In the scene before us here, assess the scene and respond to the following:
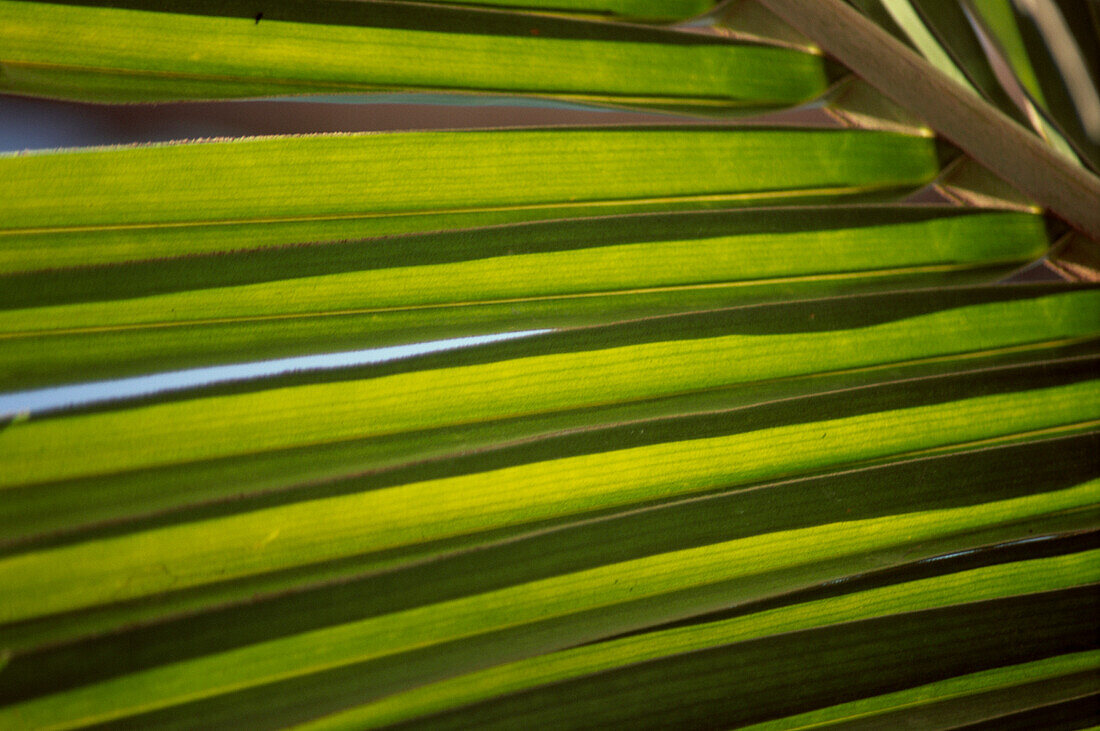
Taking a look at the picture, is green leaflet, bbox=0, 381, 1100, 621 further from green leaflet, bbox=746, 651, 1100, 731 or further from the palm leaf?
green leaflet, bbox=746, 651, 1100, 731

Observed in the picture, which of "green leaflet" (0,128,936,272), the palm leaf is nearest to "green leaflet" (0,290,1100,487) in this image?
the palm leaf

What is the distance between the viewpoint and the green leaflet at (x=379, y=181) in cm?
58

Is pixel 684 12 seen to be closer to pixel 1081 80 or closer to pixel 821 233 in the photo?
pixel 821 233

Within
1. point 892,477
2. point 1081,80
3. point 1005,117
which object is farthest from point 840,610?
point 1081,80

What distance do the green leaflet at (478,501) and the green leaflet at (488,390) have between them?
59mm

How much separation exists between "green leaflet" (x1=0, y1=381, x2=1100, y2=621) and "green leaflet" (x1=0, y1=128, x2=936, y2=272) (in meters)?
0.24

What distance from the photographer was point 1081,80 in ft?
2.69

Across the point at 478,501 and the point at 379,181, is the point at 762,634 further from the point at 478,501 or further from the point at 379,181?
the point at 379,181

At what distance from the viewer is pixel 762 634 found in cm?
70

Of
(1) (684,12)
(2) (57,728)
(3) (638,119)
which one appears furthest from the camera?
(3) (638,119)

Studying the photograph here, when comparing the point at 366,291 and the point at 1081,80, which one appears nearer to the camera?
the point at 366,291

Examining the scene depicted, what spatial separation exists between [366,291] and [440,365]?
0.10 metres

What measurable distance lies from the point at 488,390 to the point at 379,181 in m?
0.22

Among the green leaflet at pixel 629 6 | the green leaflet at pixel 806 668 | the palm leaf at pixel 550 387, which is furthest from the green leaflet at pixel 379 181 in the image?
the green leaflet at pixel 806 668
